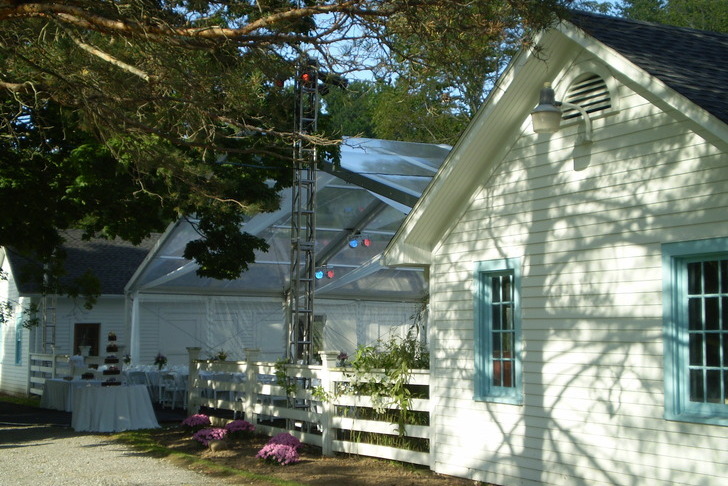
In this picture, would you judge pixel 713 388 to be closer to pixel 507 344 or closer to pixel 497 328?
pixel 507 344

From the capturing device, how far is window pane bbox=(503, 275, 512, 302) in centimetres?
1014

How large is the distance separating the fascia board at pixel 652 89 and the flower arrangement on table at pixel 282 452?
660 cm

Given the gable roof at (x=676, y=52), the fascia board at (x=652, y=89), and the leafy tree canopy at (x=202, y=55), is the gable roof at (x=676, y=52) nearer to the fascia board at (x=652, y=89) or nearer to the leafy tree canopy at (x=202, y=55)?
the fascia board at (x=652, y=89)

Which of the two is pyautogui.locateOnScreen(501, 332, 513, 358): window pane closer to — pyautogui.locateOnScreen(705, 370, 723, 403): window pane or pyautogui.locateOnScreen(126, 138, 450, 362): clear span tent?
pyautogui.locateOnScreen(705, 370, 723, 403): window pane

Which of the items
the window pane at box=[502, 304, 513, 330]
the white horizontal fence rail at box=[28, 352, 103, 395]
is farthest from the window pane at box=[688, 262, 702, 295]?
the white horizontal fence rail at box=[28, 352, 103, 395]

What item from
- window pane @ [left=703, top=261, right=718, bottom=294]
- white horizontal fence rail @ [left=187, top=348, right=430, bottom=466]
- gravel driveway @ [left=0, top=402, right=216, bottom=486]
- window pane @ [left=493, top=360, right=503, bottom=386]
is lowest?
gravel driveway @ [left=0, top=402, right=216, bottom=486]

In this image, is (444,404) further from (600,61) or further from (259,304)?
(259,304)

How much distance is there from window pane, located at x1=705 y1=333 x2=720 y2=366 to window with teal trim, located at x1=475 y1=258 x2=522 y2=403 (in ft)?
8.18

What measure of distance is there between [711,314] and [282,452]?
21.2 feet

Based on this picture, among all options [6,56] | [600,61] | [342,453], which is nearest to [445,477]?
[342,453]

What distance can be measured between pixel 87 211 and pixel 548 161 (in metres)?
10.7

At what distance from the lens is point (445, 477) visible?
1068 centimetres

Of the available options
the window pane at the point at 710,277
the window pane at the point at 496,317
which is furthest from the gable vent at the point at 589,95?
the window pane at the point at 496,317

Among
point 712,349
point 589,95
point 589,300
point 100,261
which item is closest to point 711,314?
point 712,349
